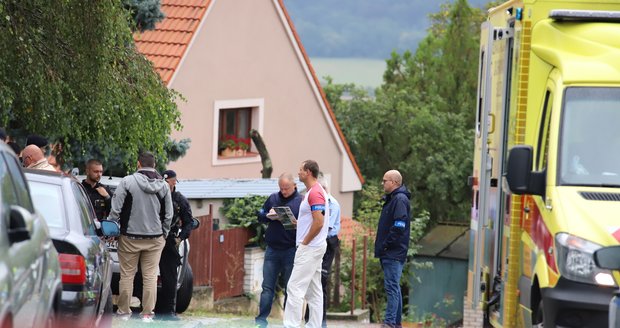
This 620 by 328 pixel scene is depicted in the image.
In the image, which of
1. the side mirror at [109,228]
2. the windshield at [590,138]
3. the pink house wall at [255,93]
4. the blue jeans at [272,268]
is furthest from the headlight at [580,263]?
the pink house wall at [255,93]

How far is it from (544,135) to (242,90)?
75.6 ft

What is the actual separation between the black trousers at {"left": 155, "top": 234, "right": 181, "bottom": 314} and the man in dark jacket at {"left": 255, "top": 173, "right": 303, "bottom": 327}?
95cm

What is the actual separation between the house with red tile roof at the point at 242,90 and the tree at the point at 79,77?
43.7ft

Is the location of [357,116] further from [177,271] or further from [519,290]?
[519,290]

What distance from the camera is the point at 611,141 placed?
10656 millimetres

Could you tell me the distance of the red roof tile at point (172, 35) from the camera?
98.8ft

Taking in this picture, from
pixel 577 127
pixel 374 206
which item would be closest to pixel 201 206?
pixel 374 206

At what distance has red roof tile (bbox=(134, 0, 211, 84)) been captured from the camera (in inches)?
1185

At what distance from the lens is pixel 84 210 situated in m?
11.3

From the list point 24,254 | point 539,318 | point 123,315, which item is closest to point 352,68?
point 123,315

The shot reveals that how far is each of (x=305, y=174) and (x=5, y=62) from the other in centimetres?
341

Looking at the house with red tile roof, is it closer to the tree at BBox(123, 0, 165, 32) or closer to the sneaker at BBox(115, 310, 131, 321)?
the tree at BBox(123, 0, 165, 32)

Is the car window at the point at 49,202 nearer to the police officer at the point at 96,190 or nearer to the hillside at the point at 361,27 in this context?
the police officer at the point at 96,190

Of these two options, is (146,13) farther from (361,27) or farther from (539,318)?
(361,27)
